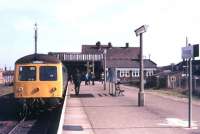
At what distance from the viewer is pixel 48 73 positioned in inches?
936

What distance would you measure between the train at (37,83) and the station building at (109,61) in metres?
49.8

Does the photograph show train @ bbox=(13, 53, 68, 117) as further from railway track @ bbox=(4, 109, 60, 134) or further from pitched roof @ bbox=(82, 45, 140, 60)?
pitched roof @ bbox=(82, 45, 140, 60)

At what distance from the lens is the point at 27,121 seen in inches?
900

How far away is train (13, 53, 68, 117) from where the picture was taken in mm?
22922

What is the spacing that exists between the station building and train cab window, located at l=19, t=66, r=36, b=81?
49997 millimetres

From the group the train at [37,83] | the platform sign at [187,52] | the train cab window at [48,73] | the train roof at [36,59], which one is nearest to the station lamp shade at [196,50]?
the platform sign at [187,52]

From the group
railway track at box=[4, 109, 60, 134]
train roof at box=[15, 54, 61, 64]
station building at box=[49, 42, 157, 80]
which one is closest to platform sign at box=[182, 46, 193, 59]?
railway track at box=[4, 109, 60, 134]

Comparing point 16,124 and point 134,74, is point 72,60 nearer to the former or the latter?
point 134,74

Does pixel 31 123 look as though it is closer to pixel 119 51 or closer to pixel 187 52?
pixel 187 52

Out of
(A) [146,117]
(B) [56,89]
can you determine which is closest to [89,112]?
(B) [56,89]

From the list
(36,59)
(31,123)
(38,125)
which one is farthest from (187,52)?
(36,59)

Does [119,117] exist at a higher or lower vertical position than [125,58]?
lower

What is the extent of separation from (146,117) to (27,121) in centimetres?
574

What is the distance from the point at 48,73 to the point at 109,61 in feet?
276
